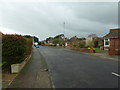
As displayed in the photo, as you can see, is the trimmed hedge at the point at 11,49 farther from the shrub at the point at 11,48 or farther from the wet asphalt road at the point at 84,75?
the wet asphalt road at the point at 84,75

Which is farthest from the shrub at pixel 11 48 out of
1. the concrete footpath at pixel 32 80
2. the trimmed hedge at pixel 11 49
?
the concrete footpath at pixel 32 80

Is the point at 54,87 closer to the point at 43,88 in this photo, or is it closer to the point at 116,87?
the point at 43,88

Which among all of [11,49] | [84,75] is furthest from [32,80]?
[84,75]

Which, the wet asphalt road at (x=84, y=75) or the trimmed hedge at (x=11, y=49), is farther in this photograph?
the trimmed hedge at (x=11, y=49)

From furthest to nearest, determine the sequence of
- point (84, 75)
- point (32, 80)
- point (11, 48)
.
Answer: point (11, 48) → point (84, 75) → point (32, 80)

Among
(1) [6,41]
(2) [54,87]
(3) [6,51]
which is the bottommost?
(2) [54,87]

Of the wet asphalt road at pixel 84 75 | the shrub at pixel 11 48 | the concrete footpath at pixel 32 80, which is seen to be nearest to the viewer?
the concrete footpath at pixel 32 80

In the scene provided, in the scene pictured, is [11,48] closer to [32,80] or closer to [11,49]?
[11,49]

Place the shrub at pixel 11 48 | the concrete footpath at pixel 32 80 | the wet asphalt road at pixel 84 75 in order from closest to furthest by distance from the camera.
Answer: the concrete footpath at pixel 32 80
the wet asphalt road at pixel 84 75
the shrub at pixel 11 48

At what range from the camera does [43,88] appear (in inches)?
224

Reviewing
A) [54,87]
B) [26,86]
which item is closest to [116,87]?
[54,87]

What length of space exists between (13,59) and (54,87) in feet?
13.7

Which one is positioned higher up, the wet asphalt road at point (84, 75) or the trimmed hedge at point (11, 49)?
the trimmed hedge at point (11, 49)

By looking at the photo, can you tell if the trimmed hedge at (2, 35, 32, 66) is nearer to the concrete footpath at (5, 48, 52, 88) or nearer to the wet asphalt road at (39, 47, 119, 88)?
the concrete footpath at (5, 48, 52, 88)
